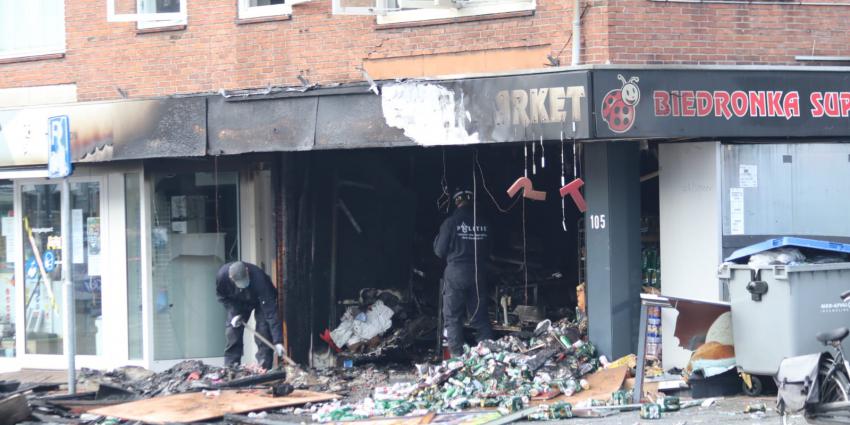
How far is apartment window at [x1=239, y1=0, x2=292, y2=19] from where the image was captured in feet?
45.1

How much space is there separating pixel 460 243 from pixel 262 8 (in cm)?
372

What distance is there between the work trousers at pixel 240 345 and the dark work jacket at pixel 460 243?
2.23 metres

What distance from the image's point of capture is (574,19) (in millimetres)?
12047

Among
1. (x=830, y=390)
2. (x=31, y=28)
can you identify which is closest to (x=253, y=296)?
(x=31, y=28)

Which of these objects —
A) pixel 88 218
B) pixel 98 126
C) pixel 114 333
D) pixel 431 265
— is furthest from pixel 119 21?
pixel 431 265

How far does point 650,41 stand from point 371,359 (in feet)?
17.3

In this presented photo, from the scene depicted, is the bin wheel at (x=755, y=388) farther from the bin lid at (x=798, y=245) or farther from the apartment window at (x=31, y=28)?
the apartment window at (x=31, y=28)

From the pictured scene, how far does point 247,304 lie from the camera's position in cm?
1355

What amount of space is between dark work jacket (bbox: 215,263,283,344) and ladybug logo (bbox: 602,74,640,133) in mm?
4393

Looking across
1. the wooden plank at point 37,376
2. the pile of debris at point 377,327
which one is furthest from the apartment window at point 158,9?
the wooden plank at point 37,376

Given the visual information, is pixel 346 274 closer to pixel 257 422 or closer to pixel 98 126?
pixel 98 126

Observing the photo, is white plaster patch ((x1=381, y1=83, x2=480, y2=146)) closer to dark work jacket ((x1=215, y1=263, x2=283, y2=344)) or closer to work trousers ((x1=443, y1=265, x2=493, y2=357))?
work trousers ((x1=443, y1=265, x2=493, y2=357))

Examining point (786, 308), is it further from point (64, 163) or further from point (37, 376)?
point (37, 376)

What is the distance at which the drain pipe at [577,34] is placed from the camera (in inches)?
472
